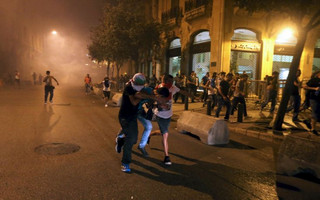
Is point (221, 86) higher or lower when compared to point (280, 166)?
higher

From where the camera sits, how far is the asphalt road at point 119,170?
11.9 ft

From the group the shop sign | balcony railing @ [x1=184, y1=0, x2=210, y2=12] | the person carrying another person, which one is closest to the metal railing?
balcony railing @ [x1=184, y1=0, x2=210, y2=12]

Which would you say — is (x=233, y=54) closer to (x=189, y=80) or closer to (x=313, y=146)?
(x=189, y=80)

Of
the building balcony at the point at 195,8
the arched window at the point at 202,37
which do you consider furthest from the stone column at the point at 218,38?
the arched window at the point at 202,37

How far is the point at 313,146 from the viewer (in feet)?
13.8

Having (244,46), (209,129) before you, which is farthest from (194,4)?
(209,129)

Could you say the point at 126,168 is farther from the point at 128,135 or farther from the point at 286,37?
the point at 286,37

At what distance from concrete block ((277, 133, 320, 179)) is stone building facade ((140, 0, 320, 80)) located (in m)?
11.9

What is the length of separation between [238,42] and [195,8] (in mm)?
4068

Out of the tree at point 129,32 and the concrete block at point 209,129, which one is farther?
the tree at point 129,32

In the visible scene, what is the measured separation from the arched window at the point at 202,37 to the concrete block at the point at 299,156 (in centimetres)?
1429

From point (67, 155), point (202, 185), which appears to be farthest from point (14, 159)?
point (202, 185)

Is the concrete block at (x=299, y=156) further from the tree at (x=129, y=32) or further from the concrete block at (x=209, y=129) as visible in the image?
the tree at (x=129, y=32)

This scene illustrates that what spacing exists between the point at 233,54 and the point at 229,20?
2.16 metres
